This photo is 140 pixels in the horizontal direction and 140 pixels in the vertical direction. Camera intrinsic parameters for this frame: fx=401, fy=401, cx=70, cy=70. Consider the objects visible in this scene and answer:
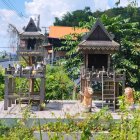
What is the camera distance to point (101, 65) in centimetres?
1249

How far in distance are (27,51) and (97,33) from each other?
220 centimetres

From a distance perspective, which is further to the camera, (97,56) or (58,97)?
(58,97)

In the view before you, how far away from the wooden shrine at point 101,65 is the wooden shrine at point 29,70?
1339 millimetres

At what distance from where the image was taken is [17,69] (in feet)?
36.7

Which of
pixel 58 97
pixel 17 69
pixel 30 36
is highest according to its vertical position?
pixel 30 36

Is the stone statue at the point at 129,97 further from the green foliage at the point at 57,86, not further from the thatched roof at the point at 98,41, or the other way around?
the green foliage at the point at 57,86

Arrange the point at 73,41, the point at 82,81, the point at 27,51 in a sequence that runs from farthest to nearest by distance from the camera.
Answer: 1. the point at 73,41
2. the point at 82,81
3. the point at 27,51

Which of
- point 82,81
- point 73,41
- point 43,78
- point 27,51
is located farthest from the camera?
point 73,41

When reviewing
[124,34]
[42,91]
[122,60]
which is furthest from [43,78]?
[124,34]

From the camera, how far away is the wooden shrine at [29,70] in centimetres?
1108

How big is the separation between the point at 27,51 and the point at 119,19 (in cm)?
543

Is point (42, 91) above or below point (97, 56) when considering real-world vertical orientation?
below

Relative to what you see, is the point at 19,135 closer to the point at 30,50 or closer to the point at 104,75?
the point at 104,75

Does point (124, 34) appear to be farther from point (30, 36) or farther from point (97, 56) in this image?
point (30, 36)
